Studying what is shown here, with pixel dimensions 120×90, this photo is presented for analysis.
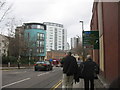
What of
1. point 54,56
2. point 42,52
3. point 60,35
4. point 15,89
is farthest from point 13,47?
point 60,35

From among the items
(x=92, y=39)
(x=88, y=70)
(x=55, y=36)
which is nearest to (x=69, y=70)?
(x=88, y=70)

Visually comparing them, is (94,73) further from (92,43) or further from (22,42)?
(22,42)

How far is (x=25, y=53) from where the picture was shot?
5069 cm

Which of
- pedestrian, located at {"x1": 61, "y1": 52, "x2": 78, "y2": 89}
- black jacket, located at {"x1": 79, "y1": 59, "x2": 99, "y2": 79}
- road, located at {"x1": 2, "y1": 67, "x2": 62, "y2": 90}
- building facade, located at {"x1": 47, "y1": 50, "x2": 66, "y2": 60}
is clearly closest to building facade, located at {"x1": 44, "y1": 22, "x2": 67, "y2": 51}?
building facade, located at {"x1": 47, "y1": 50, "x2": 66, "y2": 60}

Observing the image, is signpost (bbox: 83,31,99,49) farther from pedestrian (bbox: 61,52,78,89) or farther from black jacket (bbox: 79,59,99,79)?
pedestrian (bbox: 61,52,78,89)

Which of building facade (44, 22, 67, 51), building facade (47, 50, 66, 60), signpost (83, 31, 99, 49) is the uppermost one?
building facade (44, 22, 67, 51)

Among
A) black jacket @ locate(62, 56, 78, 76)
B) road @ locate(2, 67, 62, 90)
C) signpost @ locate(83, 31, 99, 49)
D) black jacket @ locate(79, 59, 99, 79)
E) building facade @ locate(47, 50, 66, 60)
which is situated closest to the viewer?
black jacket @ locate(62, 56, 78, 76)

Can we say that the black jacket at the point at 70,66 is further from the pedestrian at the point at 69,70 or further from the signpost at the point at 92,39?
the signpost at the point at 92,39

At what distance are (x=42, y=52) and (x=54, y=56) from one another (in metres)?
35.5

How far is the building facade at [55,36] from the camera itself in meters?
154

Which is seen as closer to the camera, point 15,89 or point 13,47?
point 15,89

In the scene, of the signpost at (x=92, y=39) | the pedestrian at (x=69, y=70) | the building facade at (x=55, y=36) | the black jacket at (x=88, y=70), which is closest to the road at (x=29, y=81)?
the pedestrian at (x=69, y=70)

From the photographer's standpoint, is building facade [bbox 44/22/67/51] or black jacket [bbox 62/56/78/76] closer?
black jacket [bbox 62/56/78/76]

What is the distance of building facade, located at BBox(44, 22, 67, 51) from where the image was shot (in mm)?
154137
